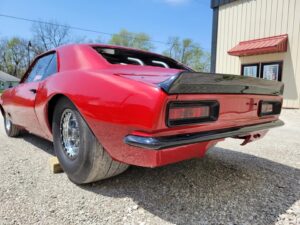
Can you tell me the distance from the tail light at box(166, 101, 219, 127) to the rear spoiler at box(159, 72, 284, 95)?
88mm

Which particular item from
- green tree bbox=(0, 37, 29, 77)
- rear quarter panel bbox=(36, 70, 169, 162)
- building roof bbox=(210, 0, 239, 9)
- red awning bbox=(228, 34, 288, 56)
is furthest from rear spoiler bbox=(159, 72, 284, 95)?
green tree bbox=(0, 37, 29, 77)

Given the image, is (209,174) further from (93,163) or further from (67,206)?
(67,206)

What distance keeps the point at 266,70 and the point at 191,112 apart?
1009cm

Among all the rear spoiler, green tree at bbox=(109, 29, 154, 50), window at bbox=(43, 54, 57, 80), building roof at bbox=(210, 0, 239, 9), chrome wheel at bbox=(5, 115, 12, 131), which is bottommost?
chrome wheel at bbox=(5, 115, 12, 131)

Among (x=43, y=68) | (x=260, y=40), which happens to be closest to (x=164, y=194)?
(x=43, y=68)

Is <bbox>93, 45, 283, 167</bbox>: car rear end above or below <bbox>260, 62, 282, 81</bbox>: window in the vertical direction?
below

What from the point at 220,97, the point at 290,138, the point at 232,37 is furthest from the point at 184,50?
the point at 220,97

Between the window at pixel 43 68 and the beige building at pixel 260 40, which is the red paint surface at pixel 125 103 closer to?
the window at pixel 43 68

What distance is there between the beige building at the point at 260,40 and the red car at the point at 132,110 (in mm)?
8188

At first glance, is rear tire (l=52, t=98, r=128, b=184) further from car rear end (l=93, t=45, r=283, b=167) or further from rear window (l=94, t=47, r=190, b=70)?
rear window (l=94, t=47, r=190, b=70)

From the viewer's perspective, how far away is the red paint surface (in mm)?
1753

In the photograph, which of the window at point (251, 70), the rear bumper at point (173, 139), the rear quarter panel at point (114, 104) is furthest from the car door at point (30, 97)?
the window at point (251, 70)

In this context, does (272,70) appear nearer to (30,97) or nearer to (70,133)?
(30,97)

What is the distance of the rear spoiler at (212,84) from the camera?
174 centimetres
